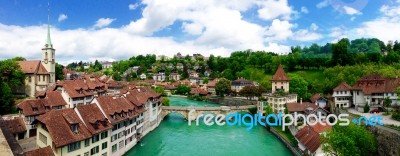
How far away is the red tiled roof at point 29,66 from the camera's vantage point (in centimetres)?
5511

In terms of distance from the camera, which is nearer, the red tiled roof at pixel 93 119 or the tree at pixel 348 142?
the tree at pixel 348 142

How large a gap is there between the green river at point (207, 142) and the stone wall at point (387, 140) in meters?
10.1

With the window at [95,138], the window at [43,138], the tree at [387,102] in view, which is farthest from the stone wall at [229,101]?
the window at [43,138]

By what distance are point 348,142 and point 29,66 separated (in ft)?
159

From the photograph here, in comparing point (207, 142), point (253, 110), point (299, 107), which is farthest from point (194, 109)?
point (299, 107)

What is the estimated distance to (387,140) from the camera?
31141 millimetres

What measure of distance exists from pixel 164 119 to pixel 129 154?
23.9m

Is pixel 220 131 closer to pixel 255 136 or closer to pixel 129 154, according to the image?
pixel 255 136

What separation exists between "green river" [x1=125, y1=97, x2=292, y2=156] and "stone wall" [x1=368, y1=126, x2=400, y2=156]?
1006 centimetres

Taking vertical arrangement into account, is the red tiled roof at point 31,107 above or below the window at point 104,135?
above

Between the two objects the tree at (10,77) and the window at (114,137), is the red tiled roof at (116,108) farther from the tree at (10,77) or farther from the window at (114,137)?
the tree at (10,77)

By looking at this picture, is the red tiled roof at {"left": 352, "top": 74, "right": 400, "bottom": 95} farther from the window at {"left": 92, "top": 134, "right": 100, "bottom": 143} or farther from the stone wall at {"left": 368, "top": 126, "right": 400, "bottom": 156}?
the window at {"left": 92, "top": 134, "right": 100, "bottom": 143}

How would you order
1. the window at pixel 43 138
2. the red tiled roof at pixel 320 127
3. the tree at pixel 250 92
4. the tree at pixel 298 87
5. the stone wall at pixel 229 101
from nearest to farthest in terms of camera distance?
the window at pixel 43 138 → the red tiled roof at pixel 320 127 → the tree at pixel 298 87 → the stone wall at pixel 229 101 → the tree at pixel 250 92

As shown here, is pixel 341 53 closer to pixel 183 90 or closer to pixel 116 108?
pixel 183 90
